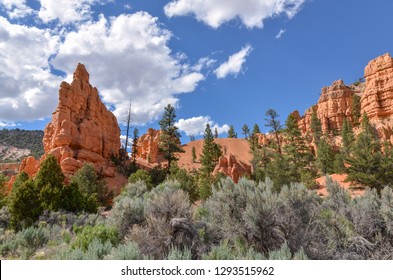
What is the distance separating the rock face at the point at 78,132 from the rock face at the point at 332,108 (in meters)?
59.5

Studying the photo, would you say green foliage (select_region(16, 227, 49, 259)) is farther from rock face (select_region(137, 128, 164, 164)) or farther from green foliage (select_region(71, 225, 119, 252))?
rock face (select_region(137, 128, 164, 164))

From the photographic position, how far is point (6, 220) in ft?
46.9

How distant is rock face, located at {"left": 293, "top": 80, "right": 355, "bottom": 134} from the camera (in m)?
73.7

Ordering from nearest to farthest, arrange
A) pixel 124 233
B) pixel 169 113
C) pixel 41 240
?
1. pixel 124 233
2. pixel 41 240
3. pixel 169 113

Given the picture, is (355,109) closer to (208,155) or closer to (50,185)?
(208,155)

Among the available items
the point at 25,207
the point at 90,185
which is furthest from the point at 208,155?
the point at 25,207

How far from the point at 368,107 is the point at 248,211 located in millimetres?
69576

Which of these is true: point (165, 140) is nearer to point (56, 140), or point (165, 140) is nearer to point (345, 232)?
point (56, 140)

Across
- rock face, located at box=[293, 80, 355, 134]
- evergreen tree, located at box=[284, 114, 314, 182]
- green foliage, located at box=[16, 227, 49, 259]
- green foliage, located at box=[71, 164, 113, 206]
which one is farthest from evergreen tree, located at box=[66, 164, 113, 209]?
rock face, located at box=[293, 80, 355, 134]

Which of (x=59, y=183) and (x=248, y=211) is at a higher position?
(x=59, y=183)

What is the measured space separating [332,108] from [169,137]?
5883cm

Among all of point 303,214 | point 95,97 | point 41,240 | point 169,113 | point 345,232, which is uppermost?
point 95,97

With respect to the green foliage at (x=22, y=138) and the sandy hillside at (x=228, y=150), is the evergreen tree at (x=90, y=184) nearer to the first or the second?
the sandy hillside at (x=228, y=150)
